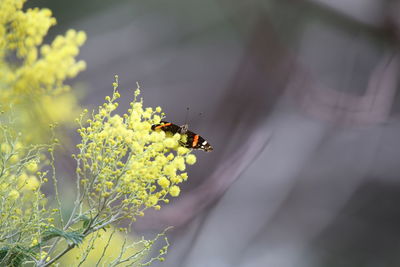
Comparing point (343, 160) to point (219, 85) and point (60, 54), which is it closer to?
point (219, 85)

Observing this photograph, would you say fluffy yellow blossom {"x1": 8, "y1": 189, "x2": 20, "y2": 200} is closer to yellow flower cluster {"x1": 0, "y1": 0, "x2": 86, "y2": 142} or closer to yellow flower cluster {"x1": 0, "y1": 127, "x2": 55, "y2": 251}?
yellow flower cluster {"x1": 0, "y1": 127, "x2": 55, "y2": 251}

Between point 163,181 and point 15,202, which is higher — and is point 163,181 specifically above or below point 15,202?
above

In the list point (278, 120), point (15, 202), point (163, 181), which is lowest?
point (15, 202)

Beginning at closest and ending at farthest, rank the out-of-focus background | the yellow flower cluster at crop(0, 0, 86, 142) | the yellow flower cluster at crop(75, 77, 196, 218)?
the yellow flower cluster at crop(75, 77, 196, 218), the yellow flower cluster at crop(0, 0, 86, 142), the out-of-focus background

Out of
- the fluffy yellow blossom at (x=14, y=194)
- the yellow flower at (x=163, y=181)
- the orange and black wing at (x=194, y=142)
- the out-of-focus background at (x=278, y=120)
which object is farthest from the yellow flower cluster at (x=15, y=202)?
the out-of-focus background at (x=278, y=120)

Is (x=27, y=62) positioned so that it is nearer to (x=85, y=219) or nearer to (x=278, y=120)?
(x=85, y=219)

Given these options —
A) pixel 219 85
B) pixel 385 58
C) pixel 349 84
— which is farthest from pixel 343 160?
pixel 219 85

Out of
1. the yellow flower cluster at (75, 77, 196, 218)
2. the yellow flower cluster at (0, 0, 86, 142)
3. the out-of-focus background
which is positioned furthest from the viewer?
the out-of-focus background

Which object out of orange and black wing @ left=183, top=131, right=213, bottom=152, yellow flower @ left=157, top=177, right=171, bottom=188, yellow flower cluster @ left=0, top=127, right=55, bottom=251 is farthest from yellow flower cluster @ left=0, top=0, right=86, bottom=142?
yellow flower @ left=157, top=177, right=171, bottom=188

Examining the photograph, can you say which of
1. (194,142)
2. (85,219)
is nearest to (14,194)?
(85,219)
